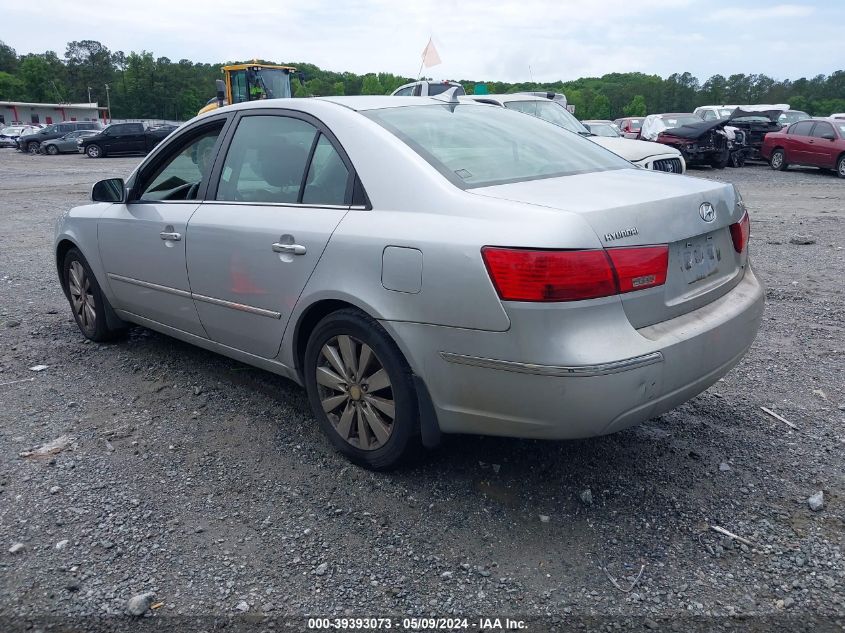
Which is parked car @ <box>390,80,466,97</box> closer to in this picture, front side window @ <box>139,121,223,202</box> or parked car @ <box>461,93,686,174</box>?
parked car @ <box>461,93,686,174</box>

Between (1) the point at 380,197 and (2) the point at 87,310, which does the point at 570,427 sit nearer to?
(1) the point at 380,197

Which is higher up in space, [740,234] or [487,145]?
[487,145]

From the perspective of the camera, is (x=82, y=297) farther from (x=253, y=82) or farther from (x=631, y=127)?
(x=631, y=127)

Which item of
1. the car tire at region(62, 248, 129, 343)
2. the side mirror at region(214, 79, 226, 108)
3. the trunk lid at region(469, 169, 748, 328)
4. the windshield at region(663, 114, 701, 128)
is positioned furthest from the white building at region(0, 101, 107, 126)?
the trunk lid at region(469, 169, 748, 328)

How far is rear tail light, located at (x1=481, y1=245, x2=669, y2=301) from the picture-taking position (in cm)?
251

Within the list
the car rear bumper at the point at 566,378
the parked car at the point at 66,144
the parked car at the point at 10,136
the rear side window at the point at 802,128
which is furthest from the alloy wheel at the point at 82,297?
the parked car at the point at 10,136

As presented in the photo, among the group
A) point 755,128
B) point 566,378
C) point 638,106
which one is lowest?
point 566,378

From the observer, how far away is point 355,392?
3.22 meters

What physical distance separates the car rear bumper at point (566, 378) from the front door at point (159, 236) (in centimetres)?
176

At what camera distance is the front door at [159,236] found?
161 inches

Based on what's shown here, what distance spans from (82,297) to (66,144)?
3623cm

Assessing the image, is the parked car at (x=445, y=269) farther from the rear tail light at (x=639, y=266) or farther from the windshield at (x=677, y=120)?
the windshield at (x=677, y=120)

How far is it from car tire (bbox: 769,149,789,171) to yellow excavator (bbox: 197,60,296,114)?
1521cm

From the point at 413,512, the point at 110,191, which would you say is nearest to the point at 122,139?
the point at 110,191
